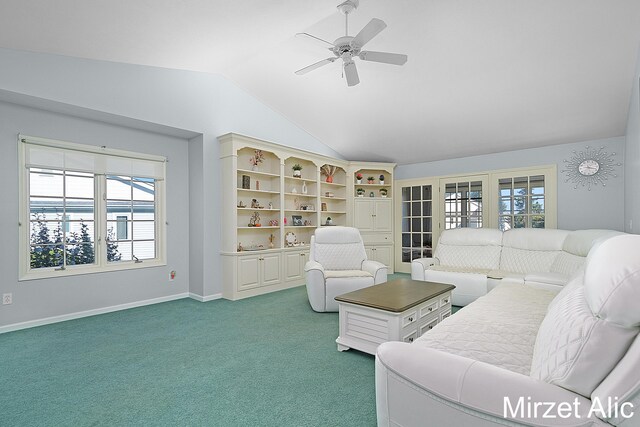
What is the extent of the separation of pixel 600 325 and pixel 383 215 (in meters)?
5.50

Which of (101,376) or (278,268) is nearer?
(101,376)

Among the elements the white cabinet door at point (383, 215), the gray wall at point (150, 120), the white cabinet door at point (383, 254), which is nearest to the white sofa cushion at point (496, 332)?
the gray wall at point (150, 120)

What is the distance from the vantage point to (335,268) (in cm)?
438

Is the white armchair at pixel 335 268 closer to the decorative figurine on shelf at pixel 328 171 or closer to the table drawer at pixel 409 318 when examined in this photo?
→ the table drawer at pixel 409 318

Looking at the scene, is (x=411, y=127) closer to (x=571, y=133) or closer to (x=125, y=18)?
(x=571, y=133)

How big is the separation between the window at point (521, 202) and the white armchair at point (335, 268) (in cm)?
284

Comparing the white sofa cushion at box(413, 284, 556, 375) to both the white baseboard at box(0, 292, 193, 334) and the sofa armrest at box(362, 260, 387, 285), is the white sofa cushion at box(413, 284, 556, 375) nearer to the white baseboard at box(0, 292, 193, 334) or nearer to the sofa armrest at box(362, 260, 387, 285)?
the sofa armrest at box(362, 260, 387, 285)

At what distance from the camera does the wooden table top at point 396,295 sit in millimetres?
2523

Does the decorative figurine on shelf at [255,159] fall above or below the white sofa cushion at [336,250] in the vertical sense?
above

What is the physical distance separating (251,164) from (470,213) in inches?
156

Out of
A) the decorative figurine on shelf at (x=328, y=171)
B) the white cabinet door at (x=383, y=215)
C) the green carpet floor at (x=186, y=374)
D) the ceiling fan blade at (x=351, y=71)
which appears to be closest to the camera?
the green carpet floor at (x=186, y=374)

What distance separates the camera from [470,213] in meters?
5.90

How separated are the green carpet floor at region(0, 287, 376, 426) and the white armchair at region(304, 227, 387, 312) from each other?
0.94 ft

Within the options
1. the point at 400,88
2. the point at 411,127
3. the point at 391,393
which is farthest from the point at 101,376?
the point at 411,127
